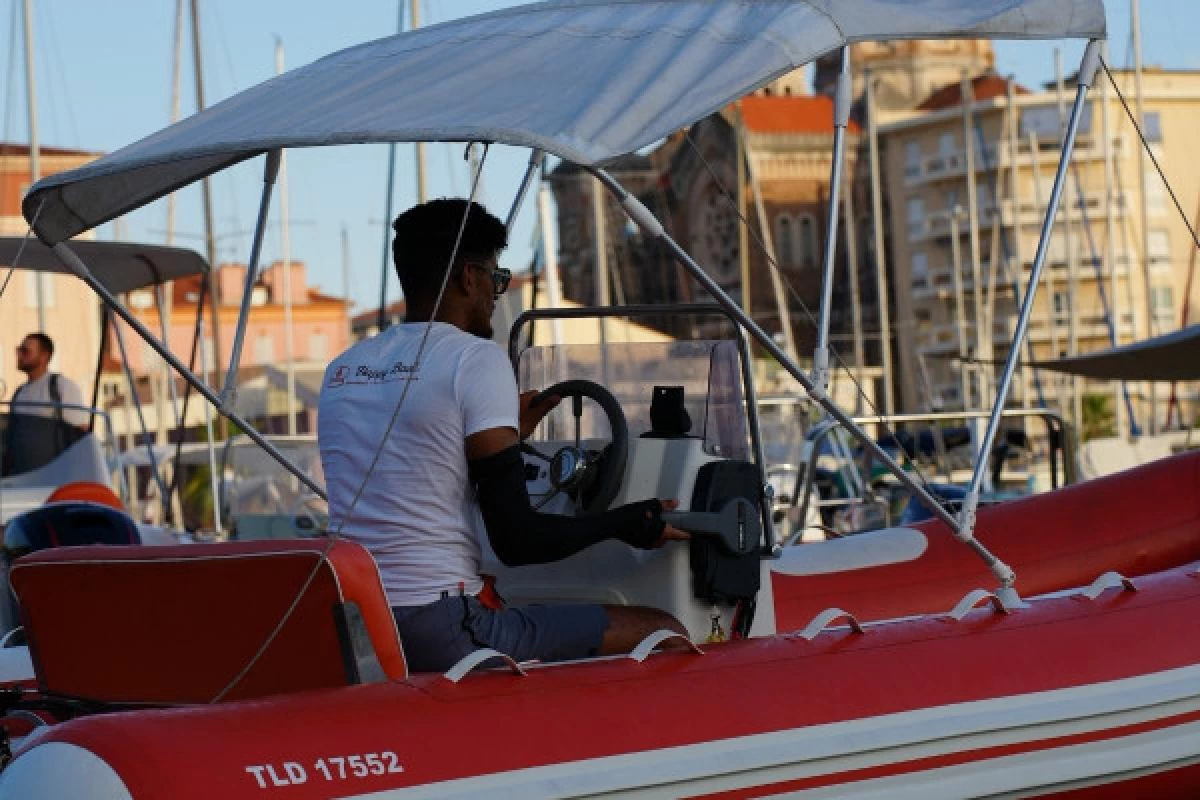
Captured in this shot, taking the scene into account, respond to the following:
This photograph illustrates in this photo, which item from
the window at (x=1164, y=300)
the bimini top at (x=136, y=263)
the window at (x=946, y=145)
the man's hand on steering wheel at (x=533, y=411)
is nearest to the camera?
the man's hand on steering wheel at (x=533, y=411)

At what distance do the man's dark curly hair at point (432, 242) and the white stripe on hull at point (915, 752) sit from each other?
51.1 inches

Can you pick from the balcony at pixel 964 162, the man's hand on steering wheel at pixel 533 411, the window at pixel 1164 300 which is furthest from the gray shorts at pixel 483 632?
the window at pixel 1164 300

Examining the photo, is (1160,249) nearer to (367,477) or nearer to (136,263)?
(136,263)

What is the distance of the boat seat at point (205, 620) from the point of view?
5391 mm

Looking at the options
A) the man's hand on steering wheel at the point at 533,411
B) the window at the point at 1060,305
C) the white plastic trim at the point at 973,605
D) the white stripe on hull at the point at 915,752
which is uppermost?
the man's hand on steering wheel at the point at 533,411

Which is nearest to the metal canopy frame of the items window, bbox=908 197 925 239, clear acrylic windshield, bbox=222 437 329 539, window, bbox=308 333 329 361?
clear acrylic windshield, bbox=222 437 329 539

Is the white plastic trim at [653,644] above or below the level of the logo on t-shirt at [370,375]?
below

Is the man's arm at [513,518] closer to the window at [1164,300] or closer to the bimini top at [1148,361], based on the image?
the bimini top at [1148,361]

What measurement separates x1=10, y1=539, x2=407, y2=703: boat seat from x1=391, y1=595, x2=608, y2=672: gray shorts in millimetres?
170

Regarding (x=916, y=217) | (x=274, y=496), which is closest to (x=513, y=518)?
(x=274, y=496)

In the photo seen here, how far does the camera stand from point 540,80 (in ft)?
19.1

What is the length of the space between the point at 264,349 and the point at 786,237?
29.6 meters

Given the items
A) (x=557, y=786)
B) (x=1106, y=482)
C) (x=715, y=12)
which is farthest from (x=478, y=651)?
(x=1106, y=482)

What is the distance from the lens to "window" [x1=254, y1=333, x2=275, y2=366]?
9017 centimetres
